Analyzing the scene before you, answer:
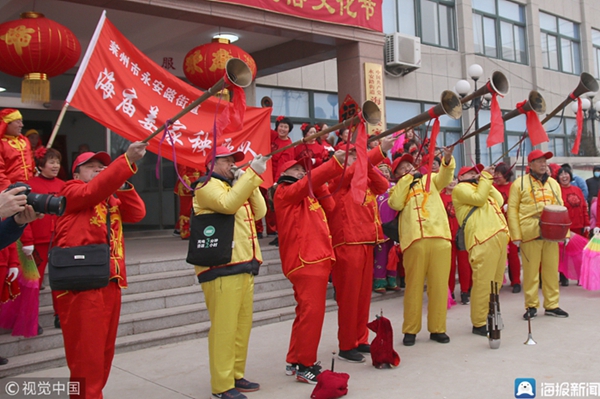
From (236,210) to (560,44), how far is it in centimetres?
1980

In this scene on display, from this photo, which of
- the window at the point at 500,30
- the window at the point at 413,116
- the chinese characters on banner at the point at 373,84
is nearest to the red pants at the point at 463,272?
the chinese characters on banner at the point at 373,84

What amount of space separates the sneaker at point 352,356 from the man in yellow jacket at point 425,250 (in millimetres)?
728

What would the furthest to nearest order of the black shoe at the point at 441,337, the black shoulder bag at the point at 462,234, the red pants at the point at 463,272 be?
1. the red pants at the point at 463,272
2. the black shoulder bag at the point at 462,234
3. the black shoe at the point at 441,337

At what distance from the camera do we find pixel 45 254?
233 inches

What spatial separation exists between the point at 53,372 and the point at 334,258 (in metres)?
2.58

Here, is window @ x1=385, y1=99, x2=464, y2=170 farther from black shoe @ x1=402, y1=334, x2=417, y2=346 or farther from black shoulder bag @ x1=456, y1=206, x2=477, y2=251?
black shoe @ x1=402, y1=334, x2=417, y2=346

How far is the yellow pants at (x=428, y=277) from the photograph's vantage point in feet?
18.7

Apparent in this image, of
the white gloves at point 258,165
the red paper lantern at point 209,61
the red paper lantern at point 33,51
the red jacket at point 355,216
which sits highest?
the red paper lantern at point 209,61

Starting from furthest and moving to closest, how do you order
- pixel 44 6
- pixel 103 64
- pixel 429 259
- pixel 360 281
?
pixel 44 6
pixel 103 64
pixel 429 259
pixel 360 281

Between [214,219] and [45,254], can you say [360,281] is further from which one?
[45,254]

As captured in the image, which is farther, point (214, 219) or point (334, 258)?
point (334, 258)

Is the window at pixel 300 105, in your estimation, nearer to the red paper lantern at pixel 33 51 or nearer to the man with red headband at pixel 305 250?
the red paper lantern at pixel 33 51

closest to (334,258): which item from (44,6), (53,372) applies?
(53,372)

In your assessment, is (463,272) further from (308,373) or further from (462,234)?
(308,373)
